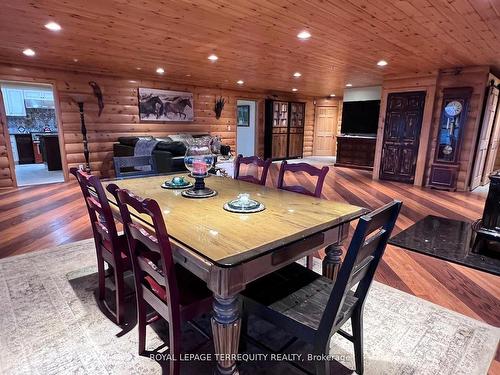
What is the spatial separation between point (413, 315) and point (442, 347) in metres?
0.30

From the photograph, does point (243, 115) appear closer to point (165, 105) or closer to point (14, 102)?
point (165, 105)

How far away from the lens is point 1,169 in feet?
17.8

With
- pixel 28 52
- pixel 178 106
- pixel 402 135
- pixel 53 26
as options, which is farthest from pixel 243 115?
pixel 53 26

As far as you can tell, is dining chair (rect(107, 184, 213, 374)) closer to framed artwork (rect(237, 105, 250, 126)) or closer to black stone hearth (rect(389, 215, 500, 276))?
black stone hearth (rect(389, 215, 500, 276))

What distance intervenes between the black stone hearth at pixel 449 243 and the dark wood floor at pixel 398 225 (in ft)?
0.43

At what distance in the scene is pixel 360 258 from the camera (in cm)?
117

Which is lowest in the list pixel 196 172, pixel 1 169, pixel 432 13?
pixel 1 169

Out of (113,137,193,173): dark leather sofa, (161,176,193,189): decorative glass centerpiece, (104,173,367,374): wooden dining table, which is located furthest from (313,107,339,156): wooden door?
(104,173,367,374): wooden dining table

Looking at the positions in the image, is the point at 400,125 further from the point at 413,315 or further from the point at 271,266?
the point at 271,266

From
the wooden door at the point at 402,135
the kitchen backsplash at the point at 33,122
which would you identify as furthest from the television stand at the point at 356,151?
the kitchen backsplash at the point at 33,122

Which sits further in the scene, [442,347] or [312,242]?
[442,347]

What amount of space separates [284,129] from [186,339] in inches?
353

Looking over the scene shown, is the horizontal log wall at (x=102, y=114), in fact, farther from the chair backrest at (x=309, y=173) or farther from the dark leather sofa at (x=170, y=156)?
the chair backrest at (x=309, y=173)

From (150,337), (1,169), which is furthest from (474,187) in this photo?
(1,169)
